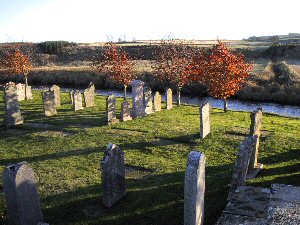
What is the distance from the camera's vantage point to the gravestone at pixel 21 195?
8297mm

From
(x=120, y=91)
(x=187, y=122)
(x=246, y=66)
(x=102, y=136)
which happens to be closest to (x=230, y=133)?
(x=187, y=122)

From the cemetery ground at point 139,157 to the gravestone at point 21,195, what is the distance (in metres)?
0.61

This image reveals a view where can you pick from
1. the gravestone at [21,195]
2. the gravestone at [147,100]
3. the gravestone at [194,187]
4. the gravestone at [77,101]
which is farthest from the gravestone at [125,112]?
the gravestone at [194,187]

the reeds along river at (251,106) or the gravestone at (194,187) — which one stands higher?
the gravestone at (194,187)

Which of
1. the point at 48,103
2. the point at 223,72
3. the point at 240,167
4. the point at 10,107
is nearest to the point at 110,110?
the point at 48,103

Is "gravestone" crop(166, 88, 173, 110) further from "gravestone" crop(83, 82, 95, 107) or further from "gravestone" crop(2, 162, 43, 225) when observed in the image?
"gravestone" crop(2, 162, 43, 225)

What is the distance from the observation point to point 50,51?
63.8m

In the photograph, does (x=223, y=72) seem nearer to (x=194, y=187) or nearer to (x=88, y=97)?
(x=88, y=97)

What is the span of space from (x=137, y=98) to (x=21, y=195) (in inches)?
496

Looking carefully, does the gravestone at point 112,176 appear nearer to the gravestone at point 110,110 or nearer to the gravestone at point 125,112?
the gravestone at point 110,110

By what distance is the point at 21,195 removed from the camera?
842 cm

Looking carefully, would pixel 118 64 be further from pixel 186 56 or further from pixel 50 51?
pixel 50 51

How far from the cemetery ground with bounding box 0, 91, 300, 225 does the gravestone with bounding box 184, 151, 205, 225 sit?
3.03 ft

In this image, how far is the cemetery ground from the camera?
948cm
